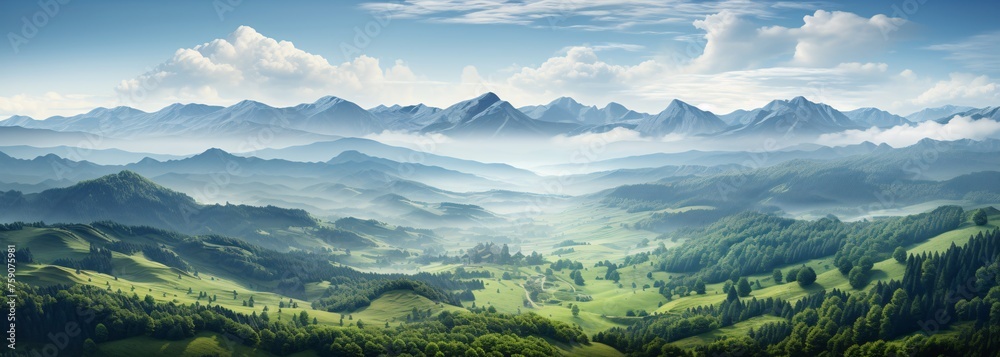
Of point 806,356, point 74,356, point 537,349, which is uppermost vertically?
point 74,356

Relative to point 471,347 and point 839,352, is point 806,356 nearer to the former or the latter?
point 839,352

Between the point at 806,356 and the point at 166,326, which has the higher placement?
the point at 166,326

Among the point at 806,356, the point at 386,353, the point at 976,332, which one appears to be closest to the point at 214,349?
the point at 386,353

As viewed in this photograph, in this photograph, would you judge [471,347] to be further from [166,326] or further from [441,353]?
[166,326]

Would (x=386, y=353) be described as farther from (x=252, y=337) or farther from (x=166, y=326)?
(x=166, y=326)

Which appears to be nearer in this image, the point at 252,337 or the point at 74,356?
the point at 74,356

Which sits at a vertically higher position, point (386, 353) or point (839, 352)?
point (386, 353)

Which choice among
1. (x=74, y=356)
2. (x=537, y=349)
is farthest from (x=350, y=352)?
(x=74, y=356)

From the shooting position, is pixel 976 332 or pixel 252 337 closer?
pixel 976 332
